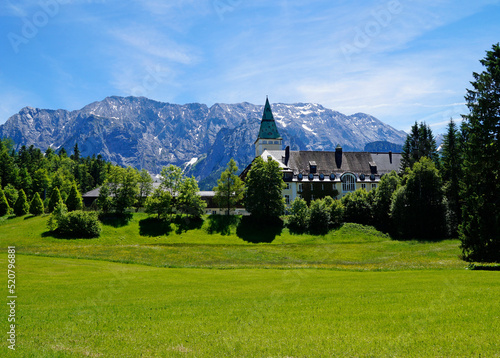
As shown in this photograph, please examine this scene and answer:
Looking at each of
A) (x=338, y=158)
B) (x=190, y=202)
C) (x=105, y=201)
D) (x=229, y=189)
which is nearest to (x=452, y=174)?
(x=338, y=158)

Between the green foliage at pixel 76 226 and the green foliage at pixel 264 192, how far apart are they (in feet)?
104

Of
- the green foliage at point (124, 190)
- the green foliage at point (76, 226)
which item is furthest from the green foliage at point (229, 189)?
the green foliage at point (76, 226)

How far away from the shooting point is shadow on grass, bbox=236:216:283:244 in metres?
72.2

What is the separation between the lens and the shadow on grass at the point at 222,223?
7488cm

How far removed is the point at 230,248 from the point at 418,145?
65469 millimetres

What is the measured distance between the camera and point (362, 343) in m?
11.4

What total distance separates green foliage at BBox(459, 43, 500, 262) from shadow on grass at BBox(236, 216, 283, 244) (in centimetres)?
3758

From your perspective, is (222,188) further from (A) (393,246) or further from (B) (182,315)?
(B) (182,315)

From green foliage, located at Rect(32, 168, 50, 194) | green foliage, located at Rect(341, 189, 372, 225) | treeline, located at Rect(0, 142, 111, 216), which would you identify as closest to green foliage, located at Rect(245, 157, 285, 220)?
green foliage, located at Rect(341, 189, 372, 225)

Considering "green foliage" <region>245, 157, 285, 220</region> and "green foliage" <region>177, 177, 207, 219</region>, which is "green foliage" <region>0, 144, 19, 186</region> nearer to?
"green foliage" <region>177, 177, 207, 219</region>

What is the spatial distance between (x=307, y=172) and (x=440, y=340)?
92.8m

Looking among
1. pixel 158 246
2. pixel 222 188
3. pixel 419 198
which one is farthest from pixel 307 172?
pixel 158 246

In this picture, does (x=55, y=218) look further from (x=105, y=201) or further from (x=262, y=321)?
(x=262, y=321)

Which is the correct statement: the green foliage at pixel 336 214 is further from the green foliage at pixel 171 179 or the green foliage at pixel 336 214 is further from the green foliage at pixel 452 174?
the green foliage at pixel 171 179
